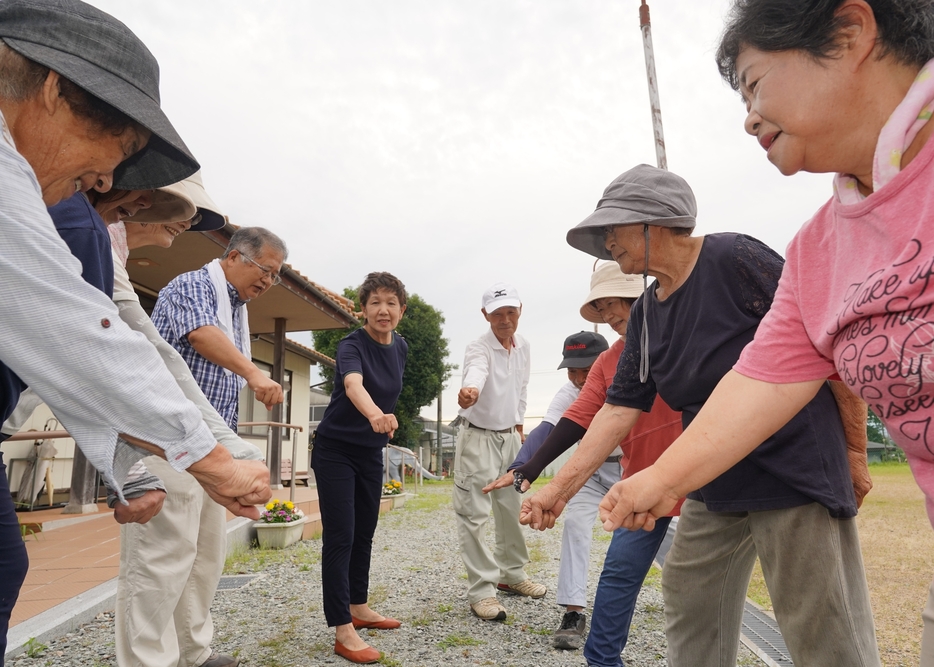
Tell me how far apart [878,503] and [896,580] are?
8127 millimetres

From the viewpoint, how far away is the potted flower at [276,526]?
7113 mm

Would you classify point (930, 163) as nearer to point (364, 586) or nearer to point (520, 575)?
point (364, 586)

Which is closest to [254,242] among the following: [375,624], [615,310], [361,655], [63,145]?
[615,310]

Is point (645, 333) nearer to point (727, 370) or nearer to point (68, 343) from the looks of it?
point (727, 370)

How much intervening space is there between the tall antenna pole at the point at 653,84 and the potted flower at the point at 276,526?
6.51 metres

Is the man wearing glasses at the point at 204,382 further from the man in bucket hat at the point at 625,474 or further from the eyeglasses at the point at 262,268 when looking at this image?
the man in bucket hat at the point at 625,474

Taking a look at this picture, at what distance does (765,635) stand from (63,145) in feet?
13.7

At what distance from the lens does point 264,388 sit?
3029 mm

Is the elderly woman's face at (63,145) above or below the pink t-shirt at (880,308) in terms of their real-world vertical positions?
above

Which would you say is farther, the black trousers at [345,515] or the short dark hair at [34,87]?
the black trousers at [345,515]

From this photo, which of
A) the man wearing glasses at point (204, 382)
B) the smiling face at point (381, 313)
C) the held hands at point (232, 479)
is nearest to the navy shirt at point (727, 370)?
the held hands at point (232, 479)

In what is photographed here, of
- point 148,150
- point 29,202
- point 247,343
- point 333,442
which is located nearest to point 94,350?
point 29,202

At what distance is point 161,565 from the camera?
106 inches

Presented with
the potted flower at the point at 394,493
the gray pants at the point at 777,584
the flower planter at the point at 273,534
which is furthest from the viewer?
the potted flower at the point at 394,493
